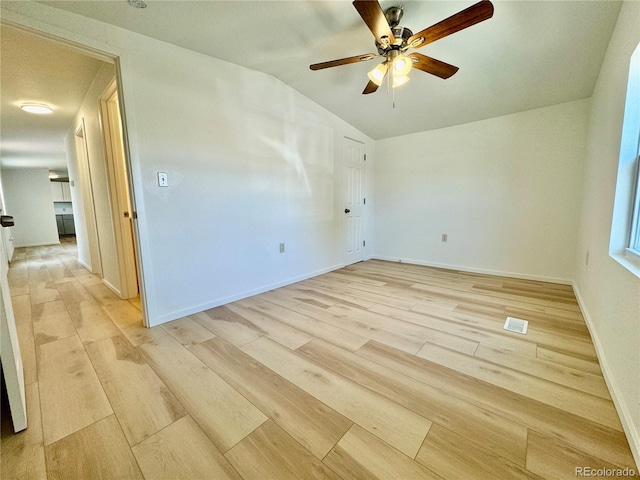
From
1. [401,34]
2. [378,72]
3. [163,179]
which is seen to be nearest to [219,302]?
[163,179]

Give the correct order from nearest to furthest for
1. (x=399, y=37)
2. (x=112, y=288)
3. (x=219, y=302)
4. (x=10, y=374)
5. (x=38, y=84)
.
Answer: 1. (x=10, y=374)
2. (x=399, y=37)
3. (x=219, y=302)
4. (x=38, y=84)
5. (x=112, y=288)

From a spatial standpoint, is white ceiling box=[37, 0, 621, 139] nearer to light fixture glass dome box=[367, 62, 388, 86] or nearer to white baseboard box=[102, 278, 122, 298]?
light fixture glass dome box=[367, 62, 388, 86]

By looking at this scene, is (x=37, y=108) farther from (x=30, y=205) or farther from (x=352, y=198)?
(x=30, y=205)

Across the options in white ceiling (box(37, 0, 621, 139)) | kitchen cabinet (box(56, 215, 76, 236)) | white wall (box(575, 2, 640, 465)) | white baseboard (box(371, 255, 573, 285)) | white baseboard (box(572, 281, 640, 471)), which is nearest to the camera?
white baseboard (box(572, 281, 640, 471))

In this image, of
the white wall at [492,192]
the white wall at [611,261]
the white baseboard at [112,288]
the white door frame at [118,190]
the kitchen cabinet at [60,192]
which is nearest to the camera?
the white wall at [611,261]

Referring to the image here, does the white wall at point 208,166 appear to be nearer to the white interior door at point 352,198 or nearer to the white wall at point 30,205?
the white interior door at point 352,198

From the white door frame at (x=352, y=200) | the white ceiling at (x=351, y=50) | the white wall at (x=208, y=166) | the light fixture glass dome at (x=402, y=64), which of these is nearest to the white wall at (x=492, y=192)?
the white ceiling at (x=351, y=50)

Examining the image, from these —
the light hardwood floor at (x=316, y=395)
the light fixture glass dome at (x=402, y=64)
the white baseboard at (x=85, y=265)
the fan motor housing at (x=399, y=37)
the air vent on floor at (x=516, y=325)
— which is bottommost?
the light hardwood floor at (x=316, y=395)

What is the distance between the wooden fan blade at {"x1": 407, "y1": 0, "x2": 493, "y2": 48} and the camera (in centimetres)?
127

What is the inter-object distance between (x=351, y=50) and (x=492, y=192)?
249cm

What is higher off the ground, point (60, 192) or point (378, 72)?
point (378, 72)

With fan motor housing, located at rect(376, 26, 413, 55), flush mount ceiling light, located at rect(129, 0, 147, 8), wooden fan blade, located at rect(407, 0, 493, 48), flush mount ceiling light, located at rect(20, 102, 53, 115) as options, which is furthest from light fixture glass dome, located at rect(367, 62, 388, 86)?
flush mount ceiling light, located at rect(20, 102, 53, 115)

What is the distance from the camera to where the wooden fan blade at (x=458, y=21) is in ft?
4.17

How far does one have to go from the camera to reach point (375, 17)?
4.68ft
